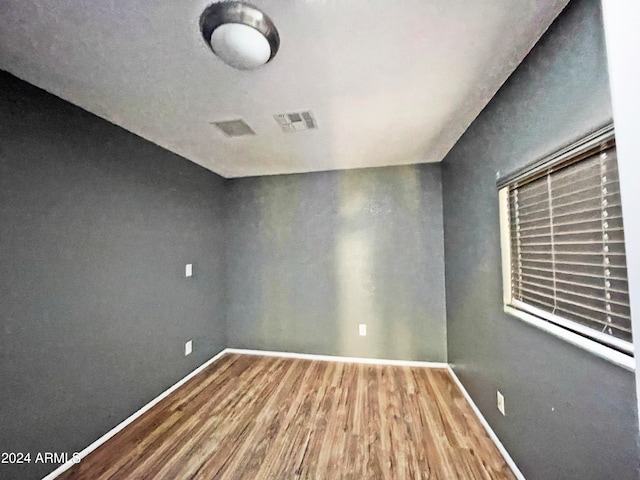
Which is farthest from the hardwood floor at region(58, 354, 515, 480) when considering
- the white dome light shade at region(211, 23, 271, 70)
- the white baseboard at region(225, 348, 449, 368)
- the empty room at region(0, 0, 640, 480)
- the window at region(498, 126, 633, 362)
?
the white dome light shade at region(211, 23, 271, 70)

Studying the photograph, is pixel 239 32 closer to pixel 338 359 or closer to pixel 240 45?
pixel 240 45

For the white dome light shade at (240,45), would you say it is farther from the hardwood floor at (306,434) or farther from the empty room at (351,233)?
the hardwood floor at (306,434)

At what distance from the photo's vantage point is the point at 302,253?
3.20 m

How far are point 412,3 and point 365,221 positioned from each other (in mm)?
2185

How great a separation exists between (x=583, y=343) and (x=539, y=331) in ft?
0.90

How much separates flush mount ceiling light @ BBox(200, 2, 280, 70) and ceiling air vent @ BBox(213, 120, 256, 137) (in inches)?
30.5

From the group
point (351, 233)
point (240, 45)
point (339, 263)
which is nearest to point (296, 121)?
point (240, 45)

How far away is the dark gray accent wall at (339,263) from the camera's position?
2.89 m

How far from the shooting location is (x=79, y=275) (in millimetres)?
1666

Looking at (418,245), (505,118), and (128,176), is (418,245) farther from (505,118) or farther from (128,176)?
(128,176)

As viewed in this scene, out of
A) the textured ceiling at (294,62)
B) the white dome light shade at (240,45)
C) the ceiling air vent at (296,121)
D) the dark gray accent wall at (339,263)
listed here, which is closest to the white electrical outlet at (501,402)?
the dark gray accent wall at (339,263)

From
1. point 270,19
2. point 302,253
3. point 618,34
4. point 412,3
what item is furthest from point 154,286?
point 618,34

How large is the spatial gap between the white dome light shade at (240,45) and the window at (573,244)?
4.52 feet

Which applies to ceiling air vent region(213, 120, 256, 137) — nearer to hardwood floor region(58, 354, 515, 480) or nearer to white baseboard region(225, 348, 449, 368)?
hardwood floor region(58, 354, 515, 480)
